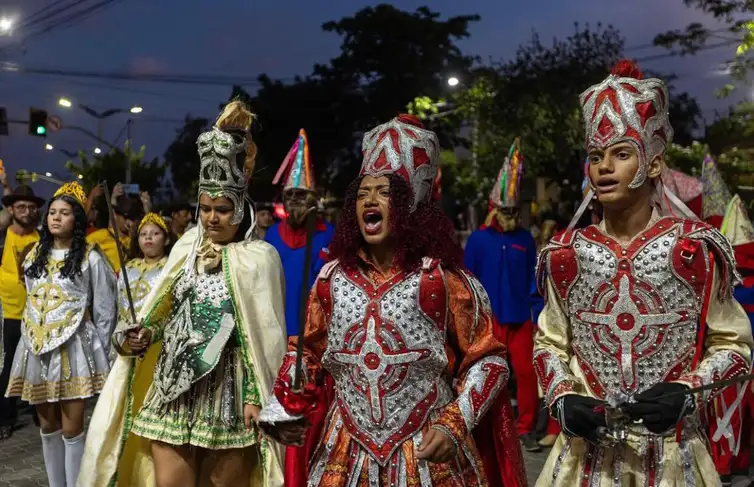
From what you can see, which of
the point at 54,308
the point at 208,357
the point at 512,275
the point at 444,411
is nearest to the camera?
the point at 444,411

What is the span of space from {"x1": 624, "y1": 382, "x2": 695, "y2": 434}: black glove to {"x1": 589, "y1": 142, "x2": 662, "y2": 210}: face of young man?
740 millimetres

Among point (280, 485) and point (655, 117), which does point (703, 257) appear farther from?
point (280, 485)

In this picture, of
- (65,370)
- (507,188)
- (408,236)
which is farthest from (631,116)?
(507,188)

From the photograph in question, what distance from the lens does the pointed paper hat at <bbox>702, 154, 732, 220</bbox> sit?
300 inches

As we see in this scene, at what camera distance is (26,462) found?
7.58m

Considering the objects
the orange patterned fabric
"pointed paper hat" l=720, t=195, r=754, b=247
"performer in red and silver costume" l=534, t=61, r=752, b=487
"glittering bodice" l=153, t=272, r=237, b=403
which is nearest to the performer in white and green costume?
"glittering bodice" l=153, t=272, r=237, b=403

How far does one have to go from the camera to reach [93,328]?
624 cm

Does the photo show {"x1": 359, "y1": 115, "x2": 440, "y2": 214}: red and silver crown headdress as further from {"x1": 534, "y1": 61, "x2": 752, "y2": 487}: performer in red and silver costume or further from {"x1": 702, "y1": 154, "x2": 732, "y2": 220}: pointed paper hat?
{"x1": 702, "y1": 154, "x2": 732, "y2": 220}: pointed paper hat

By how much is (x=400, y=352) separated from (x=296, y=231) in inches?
177

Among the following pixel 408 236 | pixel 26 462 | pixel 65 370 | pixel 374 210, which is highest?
→ pixel 374 210

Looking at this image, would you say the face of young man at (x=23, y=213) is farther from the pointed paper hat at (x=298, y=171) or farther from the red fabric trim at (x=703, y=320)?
the red fabric trim at (x=703, y=320)

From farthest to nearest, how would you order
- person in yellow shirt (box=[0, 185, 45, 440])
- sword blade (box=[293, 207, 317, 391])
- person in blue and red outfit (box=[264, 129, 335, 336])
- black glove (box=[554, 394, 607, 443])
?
person in yellow shirt (box=[0, 185, 45, 440])
person in blue and red outfit (box=[264, 129, 335, 336])
black glove (box=[554, 394, 607, 443])
sword blade (box=[293, 207, 317, 391])

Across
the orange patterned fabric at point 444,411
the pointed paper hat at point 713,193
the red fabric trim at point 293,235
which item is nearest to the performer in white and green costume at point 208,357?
the orange patterned fabric at point 444,411

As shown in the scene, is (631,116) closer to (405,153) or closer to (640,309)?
(640,309)
